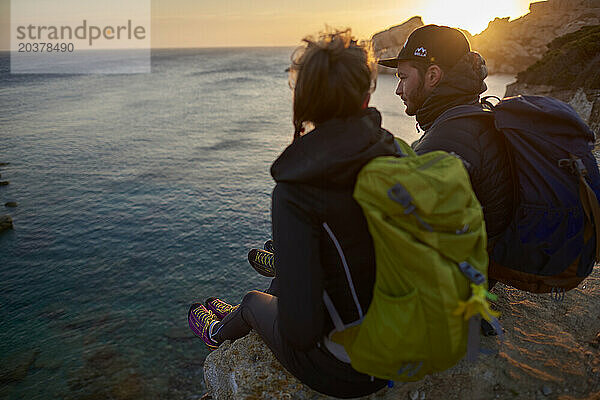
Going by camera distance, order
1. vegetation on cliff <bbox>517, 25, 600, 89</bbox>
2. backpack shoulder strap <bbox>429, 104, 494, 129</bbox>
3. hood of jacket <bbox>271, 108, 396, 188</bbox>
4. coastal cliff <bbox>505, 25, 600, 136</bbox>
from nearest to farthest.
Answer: hood of jacket <bbox>271, 108, 396, 188</bbox>, backpack shoulder strap <bbox>429, 104, 494, 129</bbox>, coastal cliff <bbox>505, 25, 600, 136</bbox>, vegetation on cliff <bbox>517, 25, 600, 89</bbox>

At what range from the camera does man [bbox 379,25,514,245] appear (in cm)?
314

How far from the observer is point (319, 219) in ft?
6.71

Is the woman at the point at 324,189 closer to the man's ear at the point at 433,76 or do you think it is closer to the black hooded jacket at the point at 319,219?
the black hooded jacket at the point at 319,219

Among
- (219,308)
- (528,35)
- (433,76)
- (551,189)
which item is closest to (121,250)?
(219,308)

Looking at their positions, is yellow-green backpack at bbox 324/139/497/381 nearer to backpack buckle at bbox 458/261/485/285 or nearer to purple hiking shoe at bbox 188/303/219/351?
backpack buckle at bbox 458/261/485/285

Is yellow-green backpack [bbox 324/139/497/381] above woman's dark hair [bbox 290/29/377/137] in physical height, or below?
below

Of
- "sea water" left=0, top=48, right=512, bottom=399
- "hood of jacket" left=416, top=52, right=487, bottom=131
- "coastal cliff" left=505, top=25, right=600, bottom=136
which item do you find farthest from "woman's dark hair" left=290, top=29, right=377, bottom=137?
"coastal cliff" left=505, top=25, right=600, bottom=136

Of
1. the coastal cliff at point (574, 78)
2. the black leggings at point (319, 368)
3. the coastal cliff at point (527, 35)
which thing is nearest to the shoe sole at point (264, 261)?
the black leggings at point (319, 368)

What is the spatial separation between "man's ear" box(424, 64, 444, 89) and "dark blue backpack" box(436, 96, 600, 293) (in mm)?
754

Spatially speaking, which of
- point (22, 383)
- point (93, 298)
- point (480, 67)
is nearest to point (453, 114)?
point (480, 67)

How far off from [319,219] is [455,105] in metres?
2.37

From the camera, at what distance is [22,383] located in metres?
7.92

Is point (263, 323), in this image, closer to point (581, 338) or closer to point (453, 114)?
point (453, 114)

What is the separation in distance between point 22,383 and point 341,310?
29.5 ft
